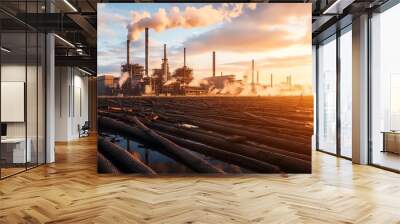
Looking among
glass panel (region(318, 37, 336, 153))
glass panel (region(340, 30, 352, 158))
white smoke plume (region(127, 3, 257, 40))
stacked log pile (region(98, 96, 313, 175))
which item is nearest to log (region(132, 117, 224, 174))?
stacked log pile (region(98, 96, 313, 175))

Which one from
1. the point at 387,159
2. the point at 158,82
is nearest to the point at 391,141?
the point at 387,159

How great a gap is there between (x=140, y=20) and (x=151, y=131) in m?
1.98

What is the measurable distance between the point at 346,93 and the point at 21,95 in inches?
286

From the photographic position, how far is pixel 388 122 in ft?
24.7

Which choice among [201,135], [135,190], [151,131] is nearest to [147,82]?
[151,131]

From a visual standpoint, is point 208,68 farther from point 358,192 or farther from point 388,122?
point 388,122

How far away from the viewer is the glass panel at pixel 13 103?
260 inches

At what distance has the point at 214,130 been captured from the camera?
6.72m

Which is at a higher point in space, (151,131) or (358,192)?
(151,131)

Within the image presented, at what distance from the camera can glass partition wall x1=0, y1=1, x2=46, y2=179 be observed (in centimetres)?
662

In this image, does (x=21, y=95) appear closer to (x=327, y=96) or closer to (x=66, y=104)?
(x=327, y=96)

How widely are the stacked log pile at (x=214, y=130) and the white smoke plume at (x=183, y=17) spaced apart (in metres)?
1.28

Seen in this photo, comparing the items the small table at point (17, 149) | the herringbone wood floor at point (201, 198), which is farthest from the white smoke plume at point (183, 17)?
the small table at point (17, 149)

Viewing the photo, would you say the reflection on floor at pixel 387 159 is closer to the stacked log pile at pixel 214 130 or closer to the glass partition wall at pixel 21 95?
the stacked log pile at pixel 214 130
